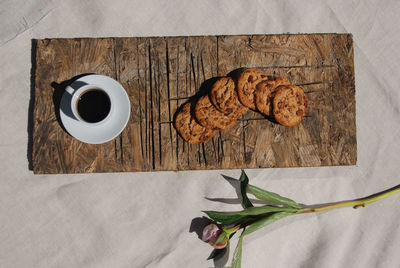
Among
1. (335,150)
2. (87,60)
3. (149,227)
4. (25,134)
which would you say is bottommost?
(149,227)

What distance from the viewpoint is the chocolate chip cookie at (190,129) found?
1.03 meters

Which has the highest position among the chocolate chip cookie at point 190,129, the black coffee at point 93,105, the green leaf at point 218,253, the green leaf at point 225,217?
the black coffee at point 93,105

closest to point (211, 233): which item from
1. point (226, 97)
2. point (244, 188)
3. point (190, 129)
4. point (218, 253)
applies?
point (218, 253)

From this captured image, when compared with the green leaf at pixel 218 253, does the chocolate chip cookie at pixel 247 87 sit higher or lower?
higher

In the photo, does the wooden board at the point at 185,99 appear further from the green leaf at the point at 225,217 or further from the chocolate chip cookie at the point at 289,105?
the green leaf at the point at 225,217

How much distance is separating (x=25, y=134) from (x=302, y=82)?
3.53 ft

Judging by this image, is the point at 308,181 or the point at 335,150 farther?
the point at 308,181

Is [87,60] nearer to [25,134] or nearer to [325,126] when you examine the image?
[25,134]

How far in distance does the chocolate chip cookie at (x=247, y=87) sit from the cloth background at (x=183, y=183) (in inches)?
11.9

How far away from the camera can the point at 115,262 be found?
3.87 feet

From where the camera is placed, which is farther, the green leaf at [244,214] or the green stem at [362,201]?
the green stem at [362,201]

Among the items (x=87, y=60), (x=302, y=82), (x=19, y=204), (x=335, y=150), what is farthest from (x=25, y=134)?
(x=335, y=150)

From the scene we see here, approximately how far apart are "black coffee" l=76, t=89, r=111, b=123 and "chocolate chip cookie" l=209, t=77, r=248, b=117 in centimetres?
35

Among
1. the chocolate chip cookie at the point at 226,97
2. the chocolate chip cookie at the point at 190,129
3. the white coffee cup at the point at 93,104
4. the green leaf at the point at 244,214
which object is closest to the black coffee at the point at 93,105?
the white coffee cup at the point at 93,104
